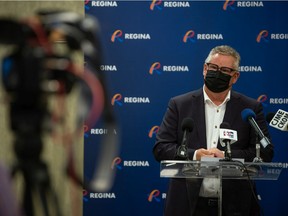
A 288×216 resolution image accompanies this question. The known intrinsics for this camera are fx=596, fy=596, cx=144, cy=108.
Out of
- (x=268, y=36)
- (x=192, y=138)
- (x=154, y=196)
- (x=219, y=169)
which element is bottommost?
(x=154, y=196)

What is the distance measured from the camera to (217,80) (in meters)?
4.30

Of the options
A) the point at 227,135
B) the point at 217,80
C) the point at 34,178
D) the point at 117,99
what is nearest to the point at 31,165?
the point at 34,178

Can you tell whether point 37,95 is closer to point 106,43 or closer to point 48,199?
point 48,199

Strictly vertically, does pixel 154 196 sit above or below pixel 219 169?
below

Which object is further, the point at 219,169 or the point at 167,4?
the point at 167,4

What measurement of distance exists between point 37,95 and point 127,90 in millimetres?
5443

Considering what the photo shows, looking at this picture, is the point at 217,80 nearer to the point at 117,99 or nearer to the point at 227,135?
the point at 227,135

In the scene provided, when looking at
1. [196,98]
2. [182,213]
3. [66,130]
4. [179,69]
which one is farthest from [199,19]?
[66,130]

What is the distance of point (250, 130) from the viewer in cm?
427

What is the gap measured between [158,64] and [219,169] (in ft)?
10.9

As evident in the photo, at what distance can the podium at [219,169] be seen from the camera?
3.37 metres

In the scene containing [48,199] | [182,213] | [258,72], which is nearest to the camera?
[48,199]

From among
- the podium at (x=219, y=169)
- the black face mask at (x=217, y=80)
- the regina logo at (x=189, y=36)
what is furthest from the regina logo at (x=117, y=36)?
the podium at (x=219, y=169)

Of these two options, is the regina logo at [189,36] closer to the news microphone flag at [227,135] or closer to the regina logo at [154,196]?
the regina logo at [154,196]
